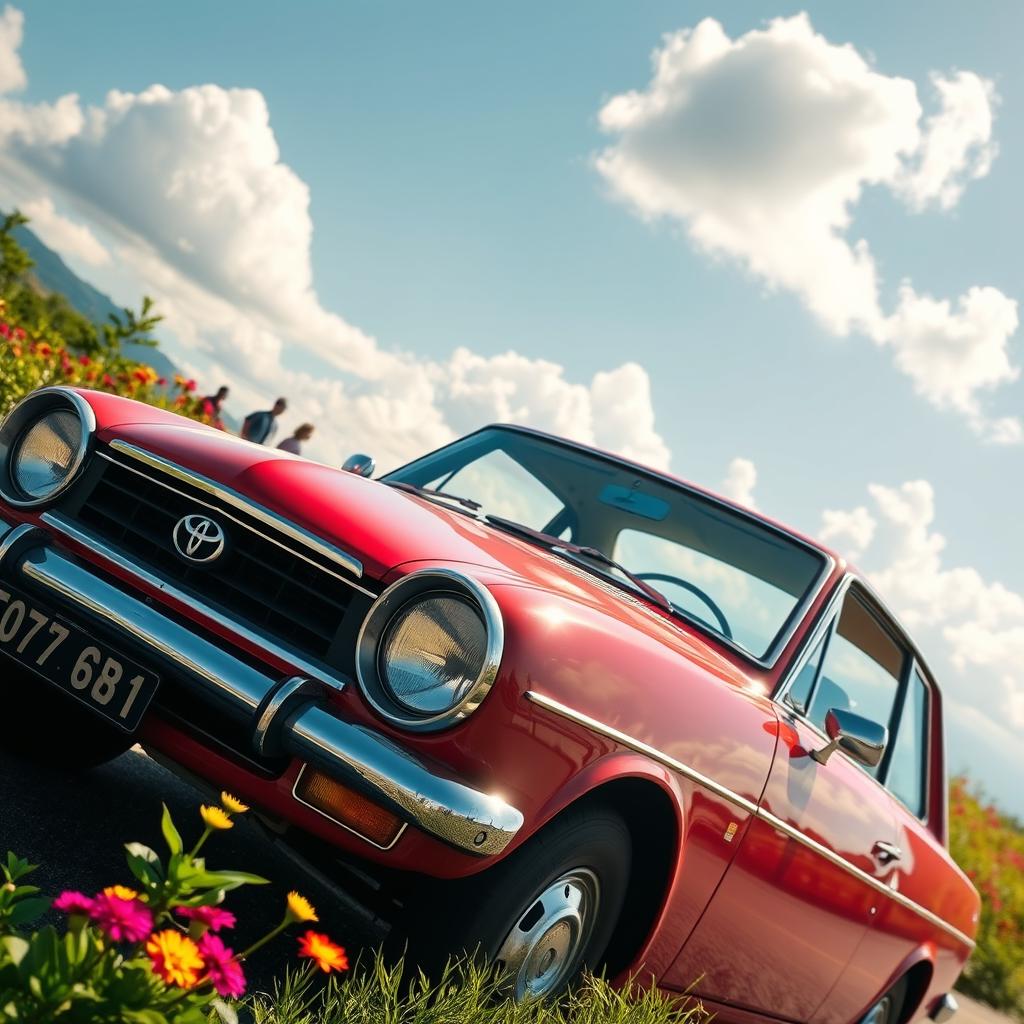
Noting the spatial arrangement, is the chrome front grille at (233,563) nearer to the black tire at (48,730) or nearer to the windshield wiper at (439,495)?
the black tire at (48,730)

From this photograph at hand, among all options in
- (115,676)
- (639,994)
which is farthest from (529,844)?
(115,676)

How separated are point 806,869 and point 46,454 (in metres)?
2.35

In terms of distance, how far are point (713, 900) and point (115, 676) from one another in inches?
61.1

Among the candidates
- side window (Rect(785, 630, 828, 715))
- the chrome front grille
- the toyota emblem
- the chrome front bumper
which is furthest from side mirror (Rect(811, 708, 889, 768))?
the toyota emblem

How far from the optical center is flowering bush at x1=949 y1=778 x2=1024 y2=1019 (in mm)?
10008

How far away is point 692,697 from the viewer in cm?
282

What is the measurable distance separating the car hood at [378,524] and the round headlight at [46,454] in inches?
4.7

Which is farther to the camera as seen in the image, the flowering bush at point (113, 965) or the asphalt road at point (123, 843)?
the asphalt road at point (123, 843)

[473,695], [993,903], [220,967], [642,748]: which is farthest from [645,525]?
[993,903]

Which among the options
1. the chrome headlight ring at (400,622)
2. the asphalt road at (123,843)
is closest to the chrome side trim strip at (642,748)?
the chrome headlight ring at (400,622)

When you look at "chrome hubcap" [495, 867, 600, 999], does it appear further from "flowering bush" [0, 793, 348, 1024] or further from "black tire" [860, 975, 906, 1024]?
"black tire" [860, 975, 906, 1024]

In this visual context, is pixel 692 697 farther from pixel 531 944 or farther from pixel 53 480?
pixel 53 480

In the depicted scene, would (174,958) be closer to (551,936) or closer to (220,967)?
(220,967)

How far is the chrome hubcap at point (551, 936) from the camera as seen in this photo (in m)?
2.47
